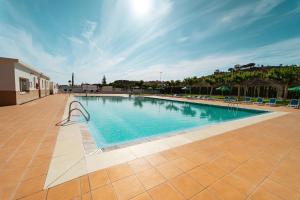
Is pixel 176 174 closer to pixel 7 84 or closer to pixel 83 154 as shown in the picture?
pixel 83 154

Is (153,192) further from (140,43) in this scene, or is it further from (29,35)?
(29,35)

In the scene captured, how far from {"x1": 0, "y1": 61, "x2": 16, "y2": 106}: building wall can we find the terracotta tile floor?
785 cm

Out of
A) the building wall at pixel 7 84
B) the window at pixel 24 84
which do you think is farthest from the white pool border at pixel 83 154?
the window at pixel 24 84

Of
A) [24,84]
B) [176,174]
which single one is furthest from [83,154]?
[24,84]

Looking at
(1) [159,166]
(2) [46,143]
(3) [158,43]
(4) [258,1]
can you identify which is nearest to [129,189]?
(1) [159,166]

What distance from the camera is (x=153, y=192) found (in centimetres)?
194

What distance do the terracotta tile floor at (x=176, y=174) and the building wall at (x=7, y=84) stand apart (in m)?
7.85

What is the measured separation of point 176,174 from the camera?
7.75 ft

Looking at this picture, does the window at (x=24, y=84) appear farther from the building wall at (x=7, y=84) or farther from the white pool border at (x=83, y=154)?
the white pool border at (x=83, y=154)

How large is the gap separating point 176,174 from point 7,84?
12.0m

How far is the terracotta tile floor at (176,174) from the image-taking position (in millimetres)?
1902

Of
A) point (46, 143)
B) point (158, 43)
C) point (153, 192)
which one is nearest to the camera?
point (153, 192)

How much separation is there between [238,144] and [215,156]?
1.22 meters

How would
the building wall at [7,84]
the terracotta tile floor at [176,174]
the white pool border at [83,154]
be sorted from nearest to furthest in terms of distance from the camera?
the terracotta tile floor at [176,174] → the white pool border at [83,154] → the building wall at [7,84]
